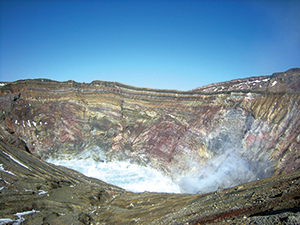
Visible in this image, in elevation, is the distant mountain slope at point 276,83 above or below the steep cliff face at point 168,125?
above

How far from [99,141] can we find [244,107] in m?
30.3

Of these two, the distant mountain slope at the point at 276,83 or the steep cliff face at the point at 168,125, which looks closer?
the steep cliff face at the point at 168,125

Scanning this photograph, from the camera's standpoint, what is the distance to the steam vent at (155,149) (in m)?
18.9

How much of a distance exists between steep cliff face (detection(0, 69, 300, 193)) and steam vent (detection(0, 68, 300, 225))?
0.61 ft

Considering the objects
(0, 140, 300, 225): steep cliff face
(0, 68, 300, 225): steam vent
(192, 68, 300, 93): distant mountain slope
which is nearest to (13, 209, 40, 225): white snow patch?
(0, 140, 300, 225): steep cliff face

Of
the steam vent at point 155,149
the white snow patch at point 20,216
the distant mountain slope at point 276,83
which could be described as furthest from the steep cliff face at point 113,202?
the distant mountain slope at point 276,83

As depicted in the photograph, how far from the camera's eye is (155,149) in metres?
43.8

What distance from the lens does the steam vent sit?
18.9 m

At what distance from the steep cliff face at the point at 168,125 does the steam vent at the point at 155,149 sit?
19cm

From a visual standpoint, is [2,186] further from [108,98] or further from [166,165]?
[108,98]

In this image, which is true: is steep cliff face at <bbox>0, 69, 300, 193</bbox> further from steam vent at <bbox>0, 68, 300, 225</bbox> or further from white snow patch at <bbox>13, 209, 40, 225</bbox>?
white snow patch at <bbox>13, 209, 40, 225</bbox>

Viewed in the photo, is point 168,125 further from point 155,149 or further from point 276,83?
point 276,83

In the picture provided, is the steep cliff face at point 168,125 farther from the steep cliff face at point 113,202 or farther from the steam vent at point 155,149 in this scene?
the steep cliff face at point 113,202

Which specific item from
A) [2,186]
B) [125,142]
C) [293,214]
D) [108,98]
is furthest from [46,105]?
[293,214]
